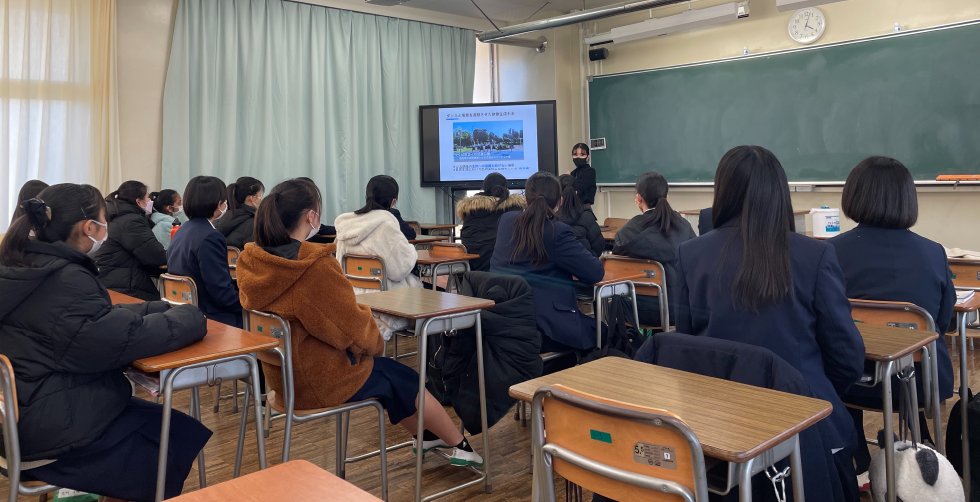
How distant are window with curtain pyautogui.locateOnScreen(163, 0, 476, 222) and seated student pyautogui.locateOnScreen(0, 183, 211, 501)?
4.47 metres

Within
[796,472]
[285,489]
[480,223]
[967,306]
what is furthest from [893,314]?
[480,223]

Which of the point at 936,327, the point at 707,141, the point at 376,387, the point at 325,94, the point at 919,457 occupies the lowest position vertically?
the point at 919,457

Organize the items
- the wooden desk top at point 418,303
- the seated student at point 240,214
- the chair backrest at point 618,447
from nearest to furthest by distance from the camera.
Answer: the chair backrest at point 618,447 → the wooden desk top at point 418,303 → the seated student at point 240,214

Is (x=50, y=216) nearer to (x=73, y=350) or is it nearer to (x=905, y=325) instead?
(x=73, y=350)

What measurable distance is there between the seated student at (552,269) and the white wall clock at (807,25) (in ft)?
13.8

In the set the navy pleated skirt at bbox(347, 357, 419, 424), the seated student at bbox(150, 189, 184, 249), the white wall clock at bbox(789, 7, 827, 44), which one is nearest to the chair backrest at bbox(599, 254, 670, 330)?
the navy pleated skirt at bbox(347, 357, 419, 424)

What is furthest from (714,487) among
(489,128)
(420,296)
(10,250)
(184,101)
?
(489,128)

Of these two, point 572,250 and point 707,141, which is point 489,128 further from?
point 572,250

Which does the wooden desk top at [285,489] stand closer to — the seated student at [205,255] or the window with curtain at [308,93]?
the seated student at [205,255]

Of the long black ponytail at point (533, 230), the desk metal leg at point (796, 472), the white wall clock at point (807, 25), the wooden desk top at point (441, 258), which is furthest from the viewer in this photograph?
the white wall clock at point (807, 25)

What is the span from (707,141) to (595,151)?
1.53 m

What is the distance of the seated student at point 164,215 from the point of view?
15.4 feet

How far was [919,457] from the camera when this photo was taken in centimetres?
192

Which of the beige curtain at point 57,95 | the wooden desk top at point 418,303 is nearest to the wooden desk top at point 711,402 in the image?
the wooden desk top at point 418,303
